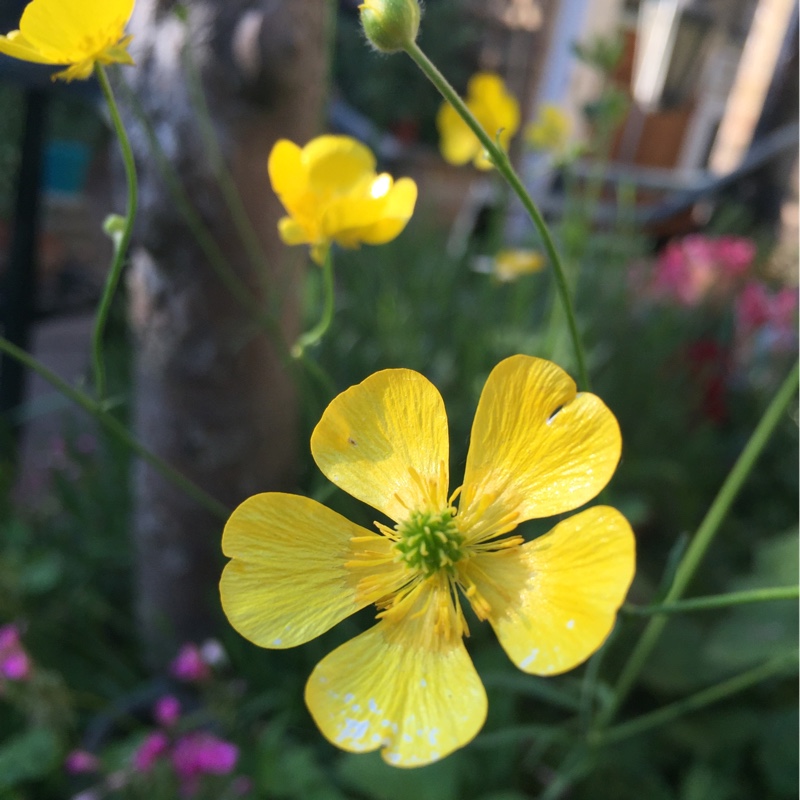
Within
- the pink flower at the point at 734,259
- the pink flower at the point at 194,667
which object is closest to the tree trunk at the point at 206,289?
the pink flower at the point at 194,667

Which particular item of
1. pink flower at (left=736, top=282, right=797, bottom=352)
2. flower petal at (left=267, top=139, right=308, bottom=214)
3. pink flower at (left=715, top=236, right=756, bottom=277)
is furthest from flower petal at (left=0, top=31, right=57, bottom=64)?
pink flower at (left=715, top=236, right=756, bottom=277)

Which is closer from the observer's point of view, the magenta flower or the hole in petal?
the hole in petal

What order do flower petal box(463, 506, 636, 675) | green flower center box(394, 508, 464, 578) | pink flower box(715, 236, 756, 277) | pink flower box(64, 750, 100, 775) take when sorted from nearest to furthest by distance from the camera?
flower petal box(463, 506, 636, 675) < green flower center box(394, 508, 464, 578) < pink flower box(64, 750, 100, 775) < pink flower box(715, 236, 756, 277)

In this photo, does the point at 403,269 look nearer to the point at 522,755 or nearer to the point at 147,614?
the point at 147,614

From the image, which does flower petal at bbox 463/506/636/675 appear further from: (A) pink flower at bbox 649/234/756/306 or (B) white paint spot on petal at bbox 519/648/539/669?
(A) pink flower at bbox 649/234/756/306

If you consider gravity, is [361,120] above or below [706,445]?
above

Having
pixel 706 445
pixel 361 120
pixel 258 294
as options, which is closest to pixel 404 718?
pixel 258 294
